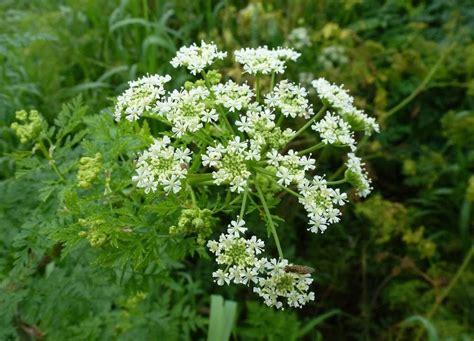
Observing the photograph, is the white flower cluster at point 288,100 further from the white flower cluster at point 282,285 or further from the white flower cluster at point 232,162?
the white flower cluster at point 282,285

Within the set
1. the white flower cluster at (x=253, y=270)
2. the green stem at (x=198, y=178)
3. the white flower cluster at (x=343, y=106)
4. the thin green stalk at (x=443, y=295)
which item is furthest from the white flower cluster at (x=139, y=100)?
the thin green stalk at (x=443, y=295)

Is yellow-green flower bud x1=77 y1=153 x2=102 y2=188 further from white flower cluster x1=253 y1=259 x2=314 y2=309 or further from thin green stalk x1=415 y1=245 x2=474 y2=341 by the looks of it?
thin green stalk x1=415 y1=245 x2=474 y2=341

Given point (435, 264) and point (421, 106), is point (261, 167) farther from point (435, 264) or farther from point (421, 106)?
point (421, 106)

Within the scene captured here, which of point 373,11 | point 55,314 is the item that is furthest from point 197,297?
point 373,11

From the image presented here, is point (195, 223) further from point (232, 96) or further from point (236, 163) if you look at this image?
point (232, 96)

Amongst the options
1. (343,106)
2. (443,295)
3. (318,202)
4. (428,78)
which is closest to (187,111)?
(318,202)
